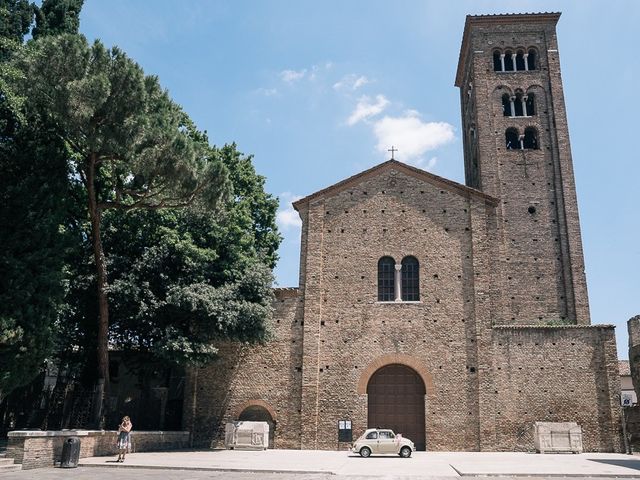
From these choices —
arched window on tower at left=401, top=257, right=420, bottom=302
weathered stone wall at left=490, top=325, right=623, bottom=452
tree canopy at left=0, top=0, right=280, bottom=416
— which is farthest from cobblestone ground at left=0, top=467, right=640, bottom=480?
arched window on tower at left=401, top=257, right=420, bottom=302

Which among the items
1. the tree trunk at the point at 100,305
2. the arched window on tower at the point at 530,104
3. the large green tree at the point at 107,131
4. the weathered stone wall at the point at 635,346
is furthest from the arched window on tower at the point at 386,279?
the arched window on tower at the point at 530,104

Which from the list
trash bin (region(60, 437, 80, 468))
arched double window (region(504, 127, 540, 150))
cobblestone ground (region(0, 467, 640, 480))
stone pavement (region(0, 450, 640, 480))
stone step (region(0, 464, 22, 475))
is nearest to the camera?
cobblestone ground (region(0, 467, 640, 480))

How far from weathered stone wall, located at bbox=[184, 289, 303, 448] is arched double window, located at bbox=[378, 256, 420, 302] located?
11.5 ft

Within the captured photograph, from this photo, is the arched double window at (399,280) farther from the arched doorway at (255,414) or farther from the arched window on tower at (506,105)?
the arched window on tower at (506,105)

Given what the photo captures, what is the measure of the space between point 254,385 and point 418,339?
6615 mm

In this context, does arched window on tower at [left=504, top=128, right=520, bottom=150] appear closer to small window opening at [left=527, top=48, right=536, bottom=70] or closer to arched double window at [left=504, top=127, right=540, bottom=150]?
arched double window at [left=504, top=127, right=540, bottom=150]

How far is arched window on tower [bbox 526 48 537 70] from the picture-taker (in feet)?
102

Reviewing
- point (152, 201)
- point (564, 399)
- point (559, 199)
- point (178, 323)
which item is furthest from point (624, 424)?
point (152, 201)

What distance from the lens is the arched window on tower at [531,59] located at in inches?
1226

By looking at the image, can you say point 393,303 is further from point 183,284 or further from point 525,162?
point 525,162

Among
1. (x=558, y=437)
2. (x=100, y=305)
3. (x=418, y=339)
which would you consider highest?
(x=100, y=305)

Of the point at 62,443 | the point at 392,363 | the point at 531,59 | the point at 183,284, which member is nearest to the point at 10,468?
the point at 62,443

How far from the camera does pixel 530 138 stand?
2994 centimetres

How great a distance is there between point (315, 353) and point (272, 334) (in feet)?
6.47
